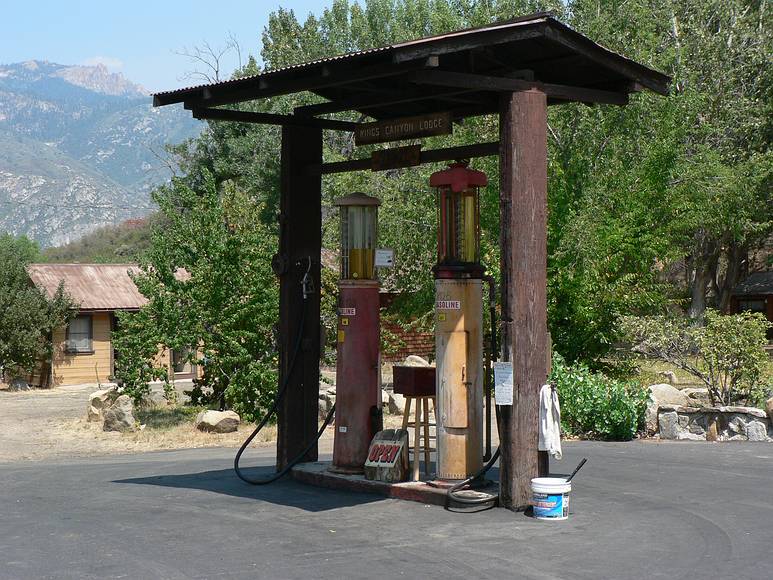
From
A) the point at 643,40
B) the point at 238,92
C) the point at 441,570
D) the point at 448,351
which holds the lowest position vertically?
the point at 441,570

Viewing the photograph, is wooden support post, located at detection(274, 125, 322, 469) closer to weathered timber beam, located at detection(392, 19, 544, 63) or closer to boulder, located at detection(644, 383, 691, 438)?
weathered timber beam, located at detection(392, 19, 544, 63)

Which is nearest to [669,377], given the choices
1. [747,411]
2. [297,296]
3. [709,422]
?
[709,422]

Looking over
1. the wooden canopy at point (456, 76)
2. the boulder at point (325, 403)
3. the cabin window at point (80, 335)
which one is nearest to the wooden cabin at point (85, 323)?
the cabin window at point (80, 335)

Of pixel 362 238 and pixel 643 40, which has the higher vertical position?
pixel 643 40

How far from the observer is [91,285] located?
114 ft

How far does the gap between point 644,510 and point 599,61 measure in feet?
13.7

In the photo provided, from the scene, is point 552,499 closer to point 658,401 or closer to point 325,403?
point 658,401

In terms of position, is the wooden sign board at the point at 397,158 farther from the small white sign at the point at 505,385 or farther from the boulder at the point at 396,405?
the boulder at the point at 396,405

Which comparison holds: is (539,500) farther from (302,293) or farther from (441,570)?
(302,293)

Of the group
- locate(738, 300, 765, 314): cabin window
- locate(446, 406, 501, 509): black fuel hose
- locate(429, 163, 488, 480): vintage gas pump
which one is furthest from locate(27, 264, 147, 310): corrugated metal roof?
locate(738, 300, 765, 314): cabin window

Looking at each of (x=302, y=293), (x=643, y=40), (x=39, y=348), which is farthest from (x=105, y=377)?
(x=302, y=293)

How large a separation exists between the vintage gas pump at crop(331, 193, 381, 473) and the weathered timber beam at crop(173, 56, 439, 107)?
Answer: 146 centimetres

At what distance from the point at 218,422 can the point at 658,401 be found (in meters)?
7.59

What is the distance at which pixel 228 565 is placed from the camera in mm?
7797
